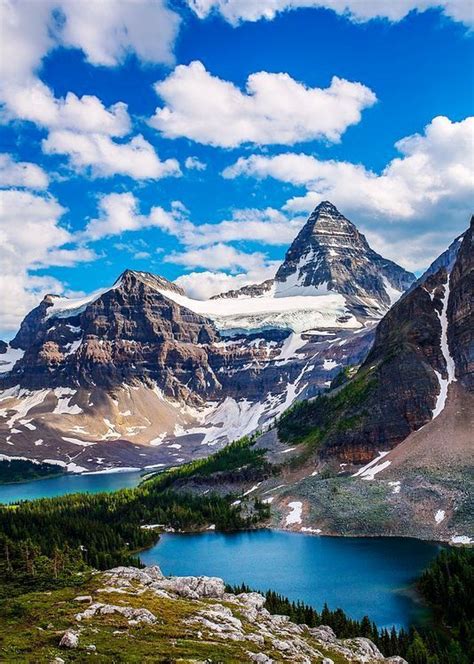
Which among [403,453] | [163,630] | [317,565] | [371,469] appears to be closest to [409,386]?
[403,453]

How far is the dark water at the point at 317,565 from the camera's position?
→ 92.8 meters

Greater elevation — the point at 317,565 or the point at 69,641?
the point at 69,641

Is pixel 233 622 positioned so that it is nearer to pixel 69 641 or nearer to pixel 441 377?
pixel 69 641

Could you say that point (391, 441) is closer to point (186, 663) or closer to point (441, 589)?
point (441, 589)

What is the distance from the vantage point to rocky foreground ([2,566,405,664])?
4909 cm

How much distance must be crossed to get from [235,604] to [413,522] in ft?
238

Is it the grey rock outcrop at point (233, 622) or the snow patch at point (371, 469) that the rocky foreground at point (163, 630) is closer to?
the grey rock outcrop at point (233, 622)

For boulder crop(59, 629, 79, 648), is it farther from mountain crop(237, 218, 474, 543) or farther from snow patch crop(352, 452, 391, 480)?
snow patch crop(352, 452, 391, 480)

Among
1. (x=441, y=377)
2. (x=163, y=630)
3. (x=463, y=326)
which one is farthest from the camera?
(x=463, y=326)

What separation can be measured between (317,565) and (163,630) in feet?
210

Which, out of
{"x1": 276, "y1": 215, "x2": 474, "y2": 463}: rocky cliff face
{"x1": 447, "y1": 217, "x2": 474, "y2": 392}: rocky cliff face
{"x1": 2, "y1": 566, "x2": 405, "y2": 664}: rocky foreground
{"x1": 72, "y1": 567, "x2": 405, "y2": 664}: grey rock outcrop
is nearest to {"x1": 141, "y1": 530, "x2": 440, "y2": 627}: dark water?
{"x1": 72, "y1": 567, "x2": 405, "y2": 664}: grey rock outcrop

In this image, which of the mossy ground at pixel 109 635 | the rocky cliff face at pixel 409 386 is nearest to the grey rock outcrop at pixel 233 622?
the mossy ground at pixel 109 635

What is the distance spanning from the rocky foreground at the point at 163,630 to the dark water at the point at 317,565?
2048 cm

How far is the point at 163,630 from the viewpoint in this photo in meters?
56.5
